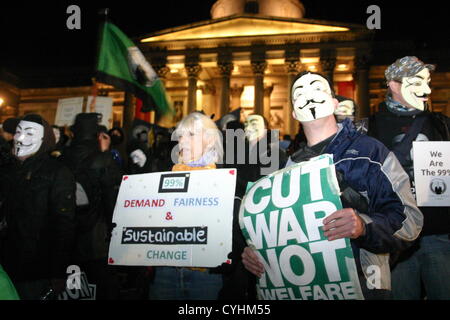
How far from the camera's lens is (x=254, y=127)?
252 inches

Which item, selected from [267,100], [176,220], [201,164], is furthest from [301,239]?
[267,100]

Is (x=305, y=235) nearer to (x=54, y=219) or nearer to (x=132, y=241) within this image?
(x=132, y=241)

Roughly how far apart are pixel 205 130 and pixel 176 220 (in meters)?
0.94

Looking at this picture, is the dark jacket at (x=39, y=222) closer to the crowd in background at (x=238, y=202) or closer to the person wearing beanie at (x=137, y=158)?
the crowd in background at (x=238, y=202)

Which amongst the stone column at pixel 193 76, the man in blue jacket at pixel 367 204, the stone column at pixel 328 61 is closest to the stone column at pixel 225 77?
the stone column at pixel 193 76

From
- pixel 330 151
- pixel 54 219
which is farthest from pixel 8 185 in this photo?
pixel 330 151

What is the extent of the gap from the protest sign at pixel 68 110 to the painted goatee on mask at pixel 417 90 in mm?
8305

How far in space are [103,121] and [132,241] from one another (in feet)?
19.4

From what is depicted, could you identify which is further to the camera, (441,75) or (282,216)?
(441,75)

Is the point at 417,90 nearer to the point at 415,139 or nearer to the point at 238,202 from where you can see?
the point at 415,139

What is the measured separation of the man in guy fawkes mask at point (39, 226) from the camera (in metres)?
3.72

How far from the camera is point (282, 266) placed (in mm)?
2633

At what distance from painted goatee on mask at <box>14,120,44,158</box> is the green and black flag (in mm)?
2067

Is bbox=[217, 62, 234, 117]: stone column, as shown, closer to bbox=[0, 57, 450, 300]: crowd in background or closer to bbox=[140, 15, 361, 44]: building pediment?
bbox=[140, 15, 361, 44]: building pediment
